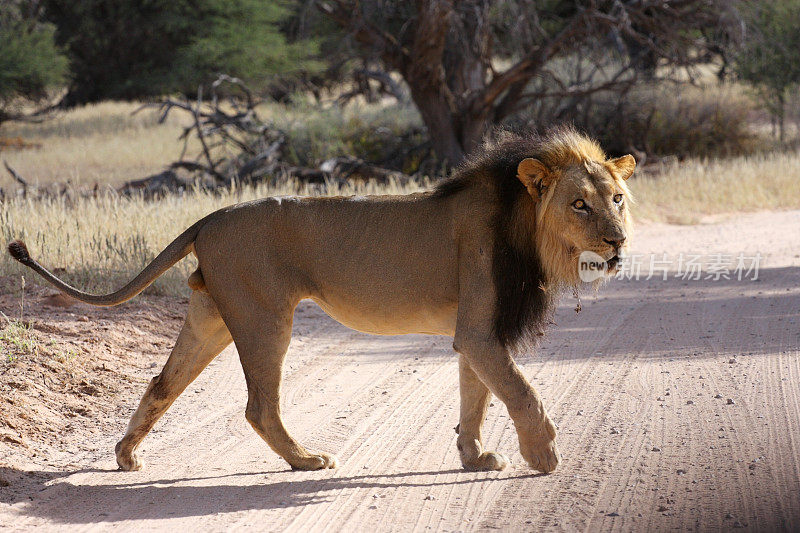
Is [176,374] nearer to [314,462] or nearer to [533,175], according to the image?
[314,462]

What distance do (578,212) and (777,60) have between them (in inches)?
755

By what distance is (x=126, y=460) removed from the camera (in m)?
4.64

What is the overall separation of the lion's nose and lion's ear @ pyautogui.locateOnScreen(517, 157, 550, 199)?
43cm

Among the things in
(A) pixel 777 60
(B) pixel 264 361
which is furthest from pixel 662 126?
(B) pixel 264 361

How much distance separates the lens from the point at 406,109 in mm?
22031

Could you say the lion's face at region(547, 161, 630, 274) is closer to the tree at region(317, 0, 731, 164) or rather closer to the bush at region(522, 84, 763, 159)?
the tree at region(317, 0, 731, 164)

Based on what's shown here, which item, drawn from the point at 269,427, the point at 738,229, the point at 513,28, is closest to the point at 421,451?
the point at 269,427

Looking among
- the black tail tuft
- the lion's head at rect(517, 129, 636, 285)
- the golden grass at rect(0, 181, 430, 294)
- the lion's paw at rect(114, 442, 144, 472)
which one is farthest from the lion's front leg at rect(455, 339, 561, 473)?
the golden grass at rect(0, 181, 430, 294)

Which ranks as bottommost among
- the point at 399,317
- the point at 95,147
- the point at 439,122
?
the point at 95,147

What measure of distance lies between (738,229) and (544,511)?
9.72m

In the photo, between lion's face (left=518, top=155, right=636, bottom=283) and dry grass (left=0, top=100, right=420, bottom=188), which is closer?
lion's face (left=518, top=155, right=636, bottom=283)

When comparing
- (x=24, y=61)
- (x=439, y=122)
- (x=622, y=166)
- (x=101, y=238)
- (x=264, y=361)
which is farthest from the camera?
(x=24, y=61)

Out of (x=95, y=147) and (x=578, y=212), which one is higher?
(x=578, y=212)

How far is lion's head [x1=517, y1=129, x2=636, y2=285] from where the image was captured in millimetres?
4012
